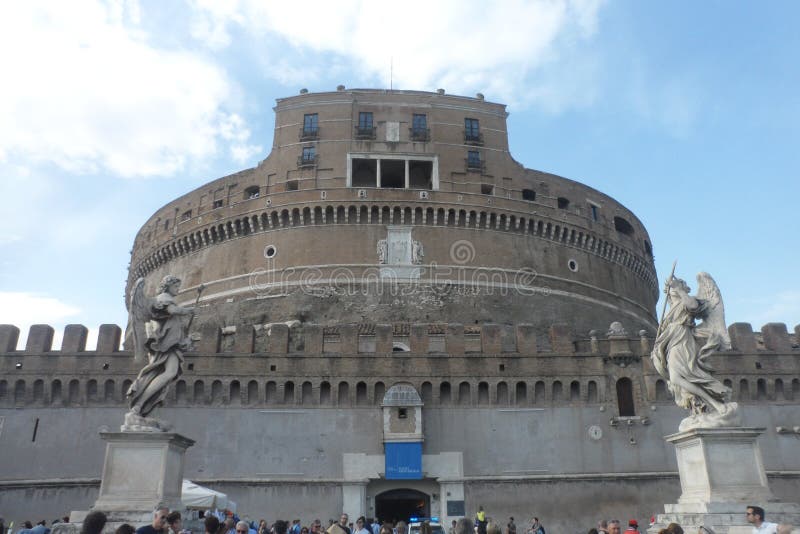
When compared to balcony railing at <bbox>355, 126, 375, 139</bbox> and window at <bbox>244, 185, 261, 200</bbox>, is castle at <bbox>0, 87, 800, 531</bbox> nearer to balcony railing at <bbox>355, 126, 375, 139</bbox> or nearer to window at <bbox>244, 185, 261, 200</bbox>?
window at <bbox>244, 185, 261, 200</bbox>

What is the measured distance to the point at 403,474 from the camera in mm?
21453

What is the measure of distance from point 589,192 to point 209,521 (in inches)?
1282

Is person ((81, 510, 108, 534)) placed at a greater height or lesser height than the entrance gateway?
lesser

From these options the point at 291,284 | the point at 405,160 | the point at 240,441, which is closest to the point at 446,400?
the point at 240,441

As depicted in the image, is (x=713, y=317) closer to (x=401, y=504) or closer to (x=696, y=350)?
(x=696, y=350)

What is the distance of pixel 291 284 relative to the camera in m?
30.5

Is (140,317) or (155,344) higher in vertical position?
(140,317)

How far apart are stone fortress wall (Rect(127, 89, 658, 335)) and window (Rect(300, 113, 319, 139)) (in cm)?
11

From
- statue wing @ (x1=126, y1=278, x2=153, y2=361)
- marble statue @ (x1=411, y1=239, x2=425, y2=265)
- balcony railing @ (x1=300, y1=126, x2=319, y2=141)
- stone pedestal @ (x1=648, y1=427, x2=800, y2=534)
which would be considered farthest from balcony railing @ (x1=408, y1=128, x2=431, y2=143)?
stone pedestal @ (x1=648, y1=427, x2=800, y2=534)

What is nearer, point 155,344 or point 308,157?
point 155,344

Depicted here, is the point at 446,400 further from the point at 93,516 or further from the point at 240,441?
the point at 93,516

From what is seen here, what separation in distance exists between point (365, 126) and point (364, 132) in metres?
0.40

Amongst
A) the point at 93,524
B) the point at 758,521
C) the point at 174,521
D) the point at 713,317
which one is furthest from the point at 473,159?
the point at 93,524

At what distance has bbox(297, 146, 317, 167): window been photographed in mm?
32125
